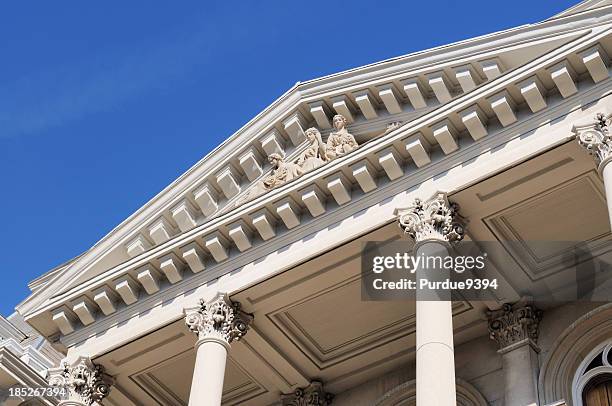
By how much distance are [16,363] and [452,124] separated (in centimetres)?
1232

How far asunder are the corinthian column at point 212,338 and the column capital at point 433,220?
3.86m

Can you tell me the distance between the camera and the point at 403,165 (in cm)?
2044

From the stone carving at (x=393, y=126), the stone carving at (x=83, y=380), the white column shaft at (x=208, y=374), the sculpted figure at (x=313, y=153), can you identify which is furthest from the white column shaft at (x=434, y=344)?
the stone carving at (x=83, y=380)

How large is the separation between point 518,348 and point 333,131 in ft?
18.5

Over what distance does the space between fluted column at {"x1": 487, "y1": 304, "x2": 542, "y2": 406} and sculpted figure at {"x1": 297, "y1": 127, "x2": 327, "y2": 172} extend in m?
4.35

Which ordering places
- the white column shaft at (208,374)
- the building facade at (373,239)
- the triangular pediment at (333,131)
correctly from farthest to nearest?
1. the white column shaft at (208,374)
2. the triangular pediment at (333,131)
3. the building facade at (373,239)

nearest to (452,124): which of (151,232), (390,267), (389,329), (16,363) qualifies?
(390,267)

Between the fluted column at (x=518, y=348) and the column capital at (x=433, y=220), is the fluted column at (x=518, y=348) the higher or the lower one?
the lower one

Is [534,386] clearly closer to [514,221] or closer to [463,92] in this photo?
[514,221]

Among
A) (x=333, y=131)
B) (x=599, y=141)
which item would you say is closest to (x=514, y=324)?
(x=599, y=141)

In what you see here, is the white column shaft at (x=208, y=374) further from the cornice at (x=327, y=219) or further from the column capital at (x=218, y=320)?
the cornice at (x=327, y=219)

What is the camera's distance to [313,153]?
22.5 m

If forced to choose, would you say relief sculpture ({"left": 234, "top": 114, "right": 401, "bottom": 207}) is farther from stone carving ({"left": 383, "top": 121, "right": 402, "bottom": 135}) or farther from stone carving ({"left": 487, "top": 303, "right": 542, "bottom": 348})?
stone carving ({"left": 487, "top": 303, "right": 542, "bottom": 348})

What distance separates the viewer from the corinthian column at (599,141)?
17.9 meters
